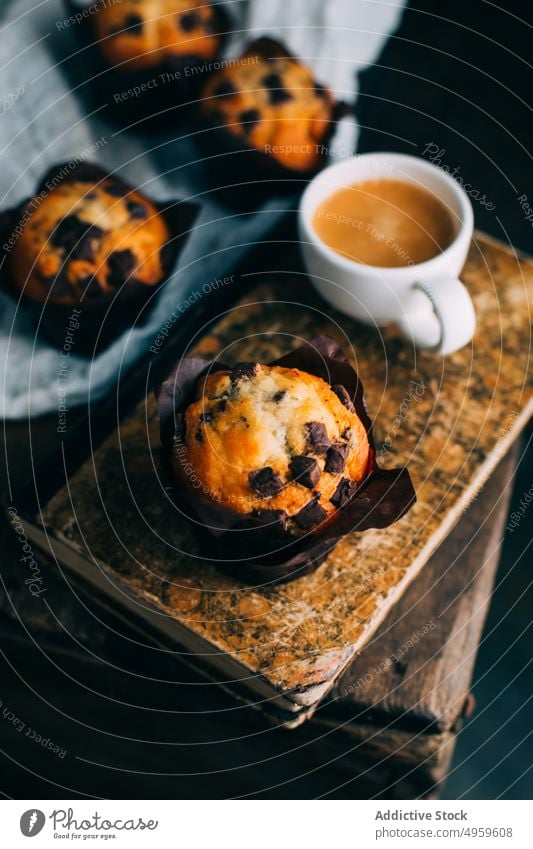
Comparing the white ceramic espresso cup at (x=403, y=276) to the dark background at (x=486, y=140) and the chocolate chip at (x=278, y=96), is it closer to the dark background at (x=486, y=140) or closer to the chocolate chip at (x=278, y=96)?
the chocolate chip at (x=278, y=96)

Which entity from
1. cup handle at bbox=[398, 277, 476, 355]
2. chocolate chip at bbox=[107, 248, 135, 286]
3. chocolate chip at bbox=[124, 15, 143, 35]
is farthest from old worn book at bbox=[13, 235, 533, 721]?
chocolate chip at bbox=[124, 15, 143, 35]

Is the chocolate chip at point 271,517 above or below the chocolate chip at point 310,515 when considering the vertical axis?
below

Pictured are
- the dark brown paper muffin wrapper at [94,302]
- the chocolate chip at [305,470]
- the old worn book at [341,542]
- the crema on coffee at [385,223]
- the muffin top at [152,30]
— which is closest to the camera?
the chocolate chip at [305,470]

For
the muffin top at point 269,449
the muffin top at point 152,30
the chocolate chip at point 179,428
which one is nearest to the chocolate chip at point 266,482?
the muffin top at point 269,449

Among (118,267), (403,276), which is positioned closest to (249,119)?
(118,267)

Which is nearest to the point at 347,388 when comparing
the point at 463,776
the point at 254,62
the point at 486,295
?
the point at 486,295

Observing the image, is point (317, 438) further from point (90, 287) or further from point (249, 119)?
point (249, 119)
